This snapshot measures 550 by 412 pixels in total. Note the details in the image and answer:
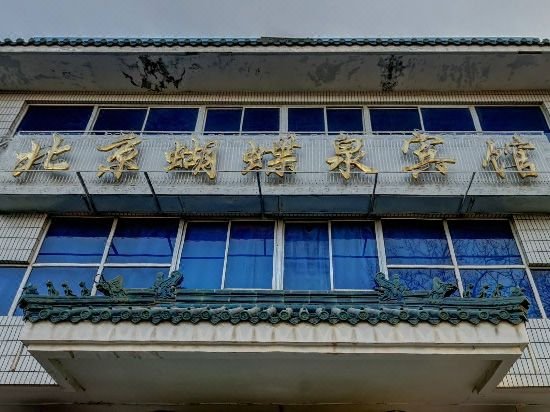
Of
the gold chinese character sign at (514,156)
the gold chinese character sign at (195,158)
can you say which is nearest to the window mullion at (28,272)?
the gold chinese character sign at (195,158)

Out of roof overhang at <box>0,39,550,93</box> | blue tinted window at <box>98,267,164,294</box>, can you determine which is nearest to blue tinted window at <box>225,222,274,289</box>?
blue tinted window at <box>98,267,164,294</box>

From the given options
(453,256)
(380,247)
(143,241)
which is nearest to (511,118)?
(453,256)

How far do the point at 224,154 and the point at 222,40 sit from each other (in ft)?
7.98

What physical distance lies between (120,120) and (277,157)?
10.6 ft

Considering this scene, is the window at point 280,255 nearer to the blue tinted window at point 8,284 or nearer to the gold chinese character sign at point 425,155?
the blue tinted window at point 8,284

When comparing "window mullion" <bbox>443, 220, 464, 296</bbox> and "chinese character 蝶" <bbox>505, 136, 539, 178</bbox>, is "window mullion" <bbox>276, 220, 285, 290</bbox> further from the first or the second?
"chinese character 蝶" <bbox>505, 136, 539, 178</bbox>

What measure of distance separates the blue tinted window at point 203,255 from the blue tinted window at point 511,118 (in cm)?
497

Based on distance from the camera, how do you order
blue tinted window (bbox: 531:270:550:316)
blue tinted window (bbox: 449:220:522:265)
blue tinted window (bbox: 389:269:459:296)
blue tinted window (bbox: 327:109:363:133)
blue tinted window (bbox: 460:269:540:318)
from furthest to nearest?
blue tinted window (bbox: 327:109:363:133), blue tinted window (bbox: 449:220:522:265), blue tinted window (bbox: 389:269:459:296), blue tinted window (bbox: 460:269:540:318), blue tinted window (bbox: 531:270:550:316)

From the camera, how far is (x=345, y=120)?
30.3ft

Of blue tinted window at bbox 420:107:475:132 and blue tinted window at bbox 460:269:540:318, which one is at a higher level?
blue tinted window at bbox 420:107:475:132

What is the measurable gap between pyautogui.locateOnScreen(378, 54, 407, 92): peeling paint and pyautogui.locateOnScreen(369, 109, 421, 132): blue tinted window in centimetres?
51

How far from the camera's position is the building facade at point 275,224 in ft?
16.5

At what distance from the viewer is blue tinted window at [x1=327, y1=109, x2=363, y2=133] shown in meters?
9.06

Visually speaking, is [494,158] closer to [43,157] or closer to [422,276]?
[422,276]
